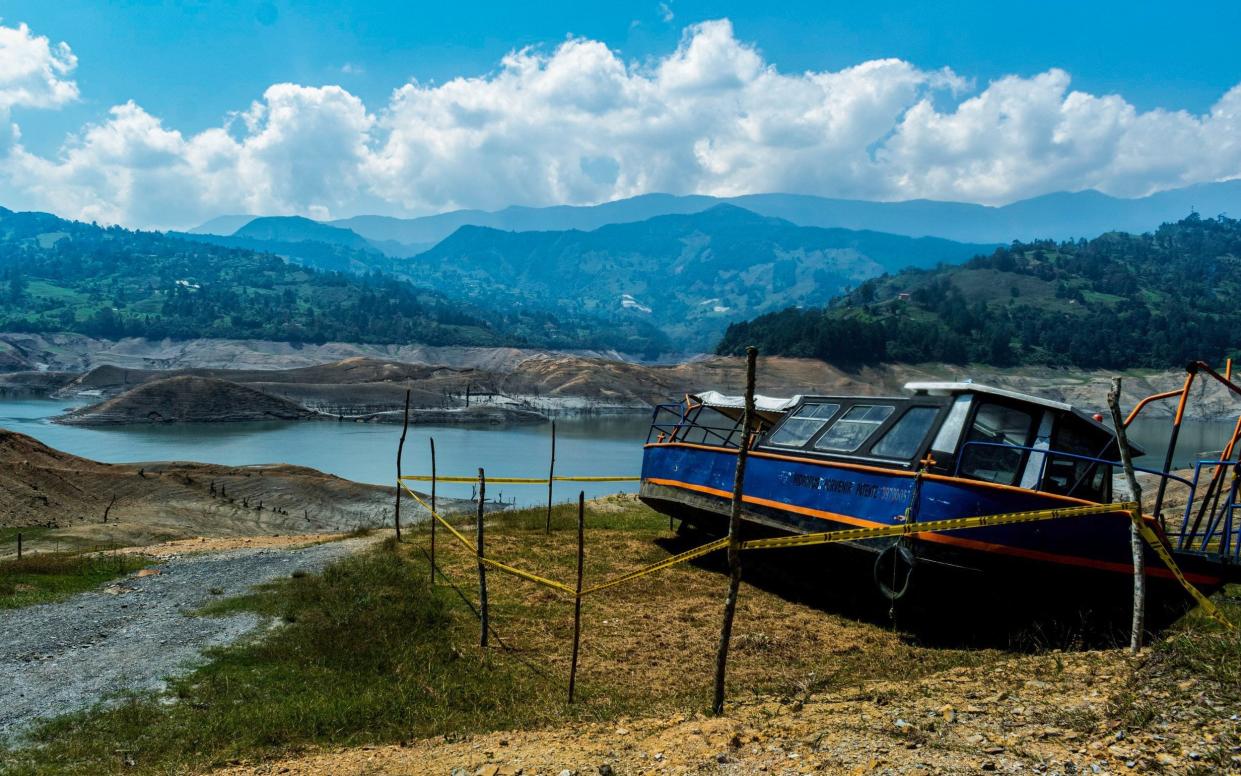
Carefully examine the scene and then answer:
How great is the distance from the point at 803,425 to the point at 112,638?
10.4 meters

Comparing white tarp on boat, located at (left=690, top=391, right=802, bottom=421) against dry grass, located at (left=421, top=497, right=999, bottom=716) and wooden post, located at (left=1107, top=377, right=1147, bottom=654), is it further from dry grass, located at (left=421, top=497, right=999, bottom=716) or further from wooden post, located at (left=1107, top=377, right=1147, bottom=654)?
wooden post, located at (left=1107, top=377, right=1147, bottom=654)

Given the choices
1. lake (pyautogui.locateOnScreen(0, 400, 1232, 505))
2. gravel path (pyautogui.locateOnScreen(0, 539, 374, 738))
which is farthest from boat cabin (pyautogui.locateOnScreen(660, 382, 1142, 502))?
lake (pyautogui.locateOnScreen(0, 400, 1232, 505))

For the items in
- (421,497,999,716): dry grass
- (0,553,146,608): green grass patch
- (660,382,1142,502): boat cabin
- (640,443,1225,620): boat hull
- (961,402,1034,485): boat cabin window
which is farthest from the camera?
(0,553,146,608): green grass patch

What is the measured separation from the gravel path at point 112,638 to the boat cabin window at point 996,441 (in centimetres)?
1011

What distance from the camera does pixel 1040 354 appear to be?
13762 centimetres

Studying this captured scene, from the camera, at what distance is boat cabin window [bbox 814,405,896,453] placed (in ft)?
37.7

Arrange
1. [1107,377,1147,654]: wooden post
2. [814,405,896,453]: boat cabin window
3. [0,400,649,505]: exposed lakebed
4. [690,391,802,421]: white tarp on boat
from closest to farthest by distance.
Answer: [1107,377,1147,654]: wooden post
[814,405,896,453]: boat cabin window
[690,391,802,421]: white tarp on boat
[0,400,649,505]: exposed lakebed

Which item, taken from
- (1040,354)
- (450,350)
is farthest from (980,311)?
(450,350)

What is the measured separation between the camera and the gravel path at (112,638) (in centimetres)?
845

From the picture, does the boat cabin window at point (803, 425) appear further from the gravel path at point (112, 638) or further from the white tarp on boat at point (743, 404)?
the gravel path at point (112, 638)

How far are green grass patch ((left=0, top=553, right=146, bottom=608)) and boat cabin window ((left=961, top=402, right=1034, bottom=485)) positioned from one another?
45.7 ft

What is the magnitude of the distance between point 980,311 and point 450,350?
116m

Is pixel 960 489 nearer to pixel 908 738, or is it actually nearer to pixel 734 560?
pixel 734 560

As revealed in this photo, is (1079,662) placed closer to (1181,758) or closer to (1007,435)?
(1181,758)
